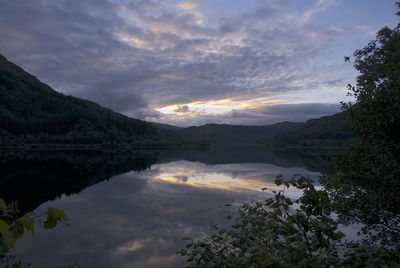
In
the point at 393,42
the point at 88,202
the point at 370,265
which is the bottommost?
the point at 88,202

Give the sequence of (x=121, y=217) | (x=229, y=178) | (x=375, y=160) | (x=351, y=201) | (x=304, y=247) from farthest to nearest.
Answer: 1. (x=229, y=178)
2. (x=121, y=217)
3. (x=351, y=201)
4. (x=375, y=160)
5. (x=304, y=247)

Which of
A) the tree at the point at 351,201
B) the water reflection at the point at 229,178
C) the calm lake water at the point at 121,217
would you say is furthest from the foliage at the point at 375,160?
the water reflection at the point at 229,178

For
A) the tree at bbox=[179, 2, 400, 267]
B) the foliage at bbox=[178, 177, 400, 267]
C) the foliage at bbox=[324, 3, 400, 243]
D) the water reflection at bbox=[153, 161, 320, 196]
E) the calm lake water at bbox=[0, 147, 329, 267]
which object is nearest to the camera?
the foliage at bbox=[178, 177, 400, 267]

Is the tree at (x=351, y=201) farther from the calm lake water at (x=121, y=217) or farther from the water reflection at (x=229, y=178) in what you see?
the water reflection at (x=229, y=178)

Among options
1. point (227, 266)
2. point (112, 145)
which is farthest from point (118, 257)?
point (112, 145)

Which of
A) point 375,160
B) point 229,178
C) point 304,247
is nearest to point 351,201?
point 375,160

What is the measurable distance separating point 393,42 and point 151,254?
17.9 meters

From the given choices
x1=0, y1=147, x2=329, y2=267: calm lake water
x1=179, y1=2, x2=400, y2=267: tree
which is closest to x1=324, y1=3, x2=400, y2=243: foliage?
x1=179, y1=2, x2=400, y2=267: tree

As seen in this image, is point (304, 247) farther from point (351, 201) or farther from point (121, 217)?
point (121, 217)

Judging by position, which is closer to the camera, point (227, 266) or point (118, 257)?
point (227, 266)

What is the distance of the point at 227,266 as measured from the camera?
6.27m

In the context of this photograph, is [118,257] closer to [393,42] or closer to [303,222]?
[303,222]

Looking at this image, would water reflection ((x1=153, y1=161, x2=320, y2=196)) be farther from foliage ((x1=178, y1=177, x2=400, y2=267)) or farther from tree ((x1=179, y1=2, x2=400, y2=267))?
foliage ((x1=178, y1=177, x2=400, y2=267))

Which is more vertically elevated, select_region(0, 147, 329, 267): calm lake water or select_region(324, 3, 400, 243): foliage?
select_region(324, 3, 400, 243): foliage
